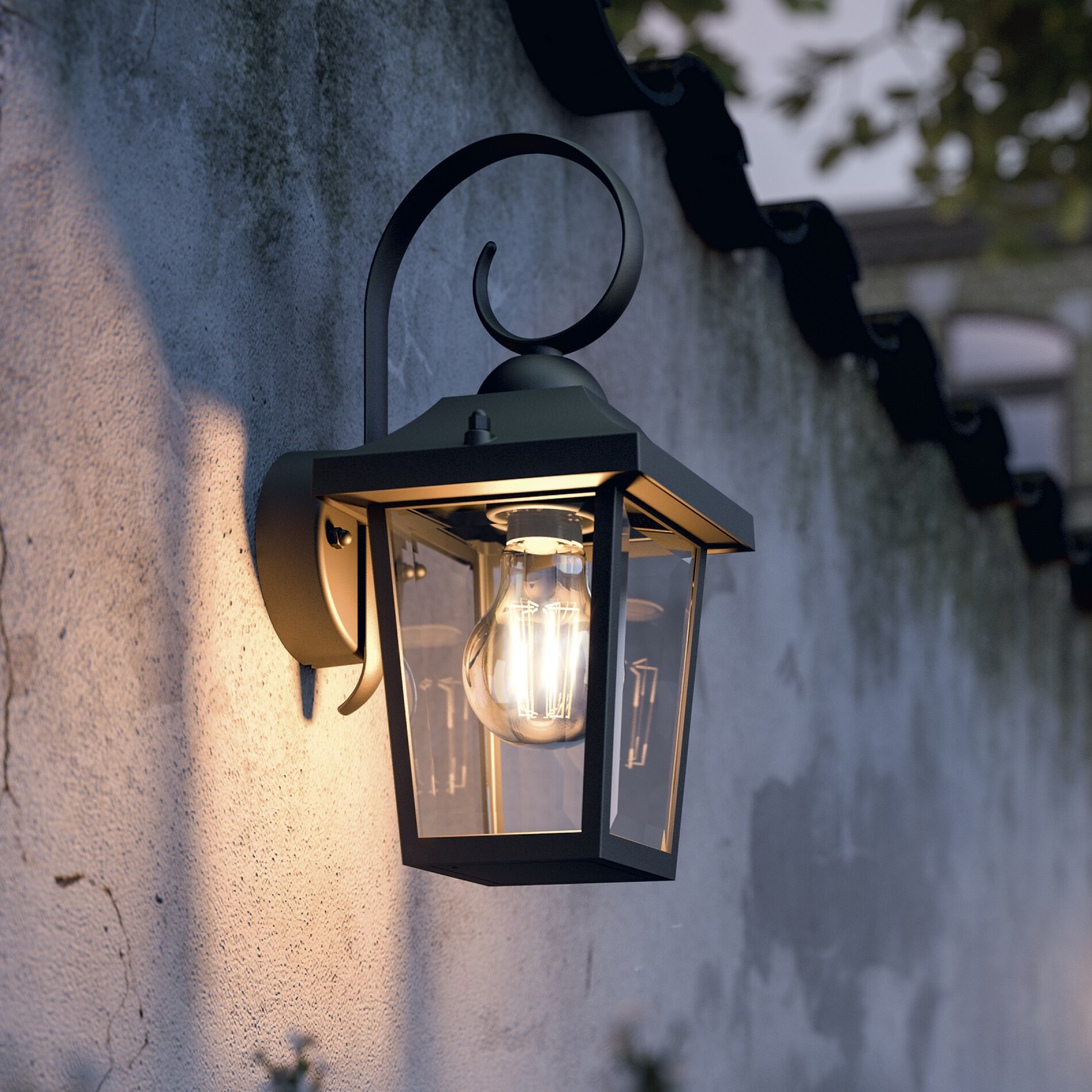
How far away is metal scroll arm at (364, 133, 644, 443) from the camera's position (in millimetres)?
1596

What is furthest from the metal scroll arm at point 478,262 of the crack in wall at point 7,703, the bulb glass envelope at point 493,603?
the crack in wall at point 7,703

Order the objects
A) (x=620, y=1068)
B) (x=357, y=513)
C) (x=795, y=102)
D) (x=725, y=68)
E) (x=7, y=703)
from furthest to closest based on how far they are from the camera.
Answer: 1. (x=795, y=102)
2. (x=725, y=68)
3. (x=620, y=1068)
4. (x=357, y=513)
5. (x=7, y=703)

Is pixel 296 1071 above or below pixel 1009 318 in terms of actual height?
below

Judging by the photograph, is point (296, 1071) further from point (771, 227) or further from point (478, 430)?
point (771, 227)

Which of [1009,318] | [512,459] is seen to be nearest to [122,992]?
[512,459]

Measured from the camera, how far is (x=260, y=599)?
157cm

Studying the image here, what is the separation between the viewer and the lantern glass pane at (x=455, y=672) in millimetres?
1515

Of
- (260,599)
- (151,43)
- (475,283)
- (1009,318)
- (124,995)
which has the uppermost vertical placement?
(1009,318)

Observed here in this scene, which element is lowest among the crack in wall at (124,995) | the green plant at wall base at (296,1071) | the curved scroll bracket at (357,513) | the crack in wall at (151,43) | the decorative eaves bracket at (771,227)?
the green plant at wall base at (296,1071)

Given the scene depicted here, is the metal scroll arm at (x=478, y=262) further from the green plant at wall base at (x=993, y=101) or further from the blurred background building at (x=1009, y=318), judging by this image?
the blurred background building at (x=1009, y=318)

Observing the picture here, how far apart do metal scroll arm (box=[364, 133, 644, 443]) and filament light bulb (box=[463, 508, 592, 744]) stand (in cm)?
22

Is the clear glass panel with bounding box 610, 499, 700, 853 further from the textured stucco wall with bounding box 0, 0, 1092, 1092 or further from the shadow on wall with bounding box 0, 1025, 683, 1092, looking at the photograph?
the textured stucco wall with bounding box 0, 0, 1092, 1092

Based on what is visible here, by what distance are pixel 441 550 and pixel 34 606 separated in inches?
17.5

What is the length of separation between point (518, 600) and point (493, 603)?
4 cm
